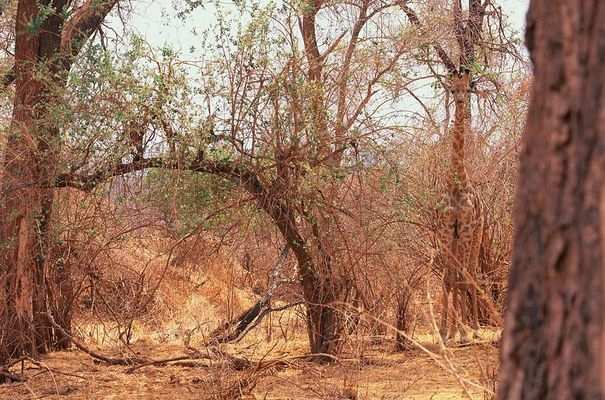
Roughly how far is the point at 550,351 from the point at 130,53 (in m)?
6.63

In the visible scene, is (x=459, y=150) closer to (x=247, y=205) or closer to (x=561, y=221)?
(x=247, y=205)

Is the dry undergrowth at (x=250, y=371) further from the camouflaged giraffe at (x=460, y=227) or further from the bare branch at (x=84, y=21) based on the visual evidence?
the bare branch at (x=84, y=21)

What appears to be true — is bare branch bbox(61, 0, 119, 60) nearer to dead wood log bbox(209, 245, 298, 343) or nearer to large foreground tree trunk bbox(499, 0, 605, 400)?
dead wood log bbox(209, 245, 298, 343)

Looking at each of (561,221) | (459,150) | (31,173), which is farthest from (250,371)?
(561,221)

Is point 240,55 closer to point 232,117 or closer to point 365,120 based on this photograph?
point 232,117

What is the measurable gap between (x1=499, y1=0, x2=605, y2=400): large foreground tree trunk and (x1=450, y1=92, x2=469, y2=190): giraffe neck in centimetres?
756

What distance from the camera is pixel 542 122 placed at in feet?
6.38

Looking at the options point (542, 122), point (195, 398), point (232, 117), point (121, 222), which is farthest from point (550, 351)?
point (121, 222)

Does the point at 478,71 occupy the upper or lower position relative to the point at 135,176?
upper

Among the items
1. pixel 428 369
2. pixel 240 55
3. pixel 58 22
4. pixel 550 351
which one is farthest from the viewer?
pixel 58 22

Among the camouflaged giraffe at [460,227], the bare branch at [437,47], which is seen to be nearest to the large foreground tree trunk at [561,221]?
the camouflaged giraffe at [460,227]

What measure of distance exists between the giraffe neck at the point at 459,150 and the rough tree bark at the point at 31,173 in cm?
402

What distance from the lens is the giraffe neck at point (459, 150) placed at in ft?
31.8

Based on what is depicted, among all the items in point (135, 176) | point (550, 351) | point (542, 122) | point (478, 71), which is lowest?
point (550, 351)
